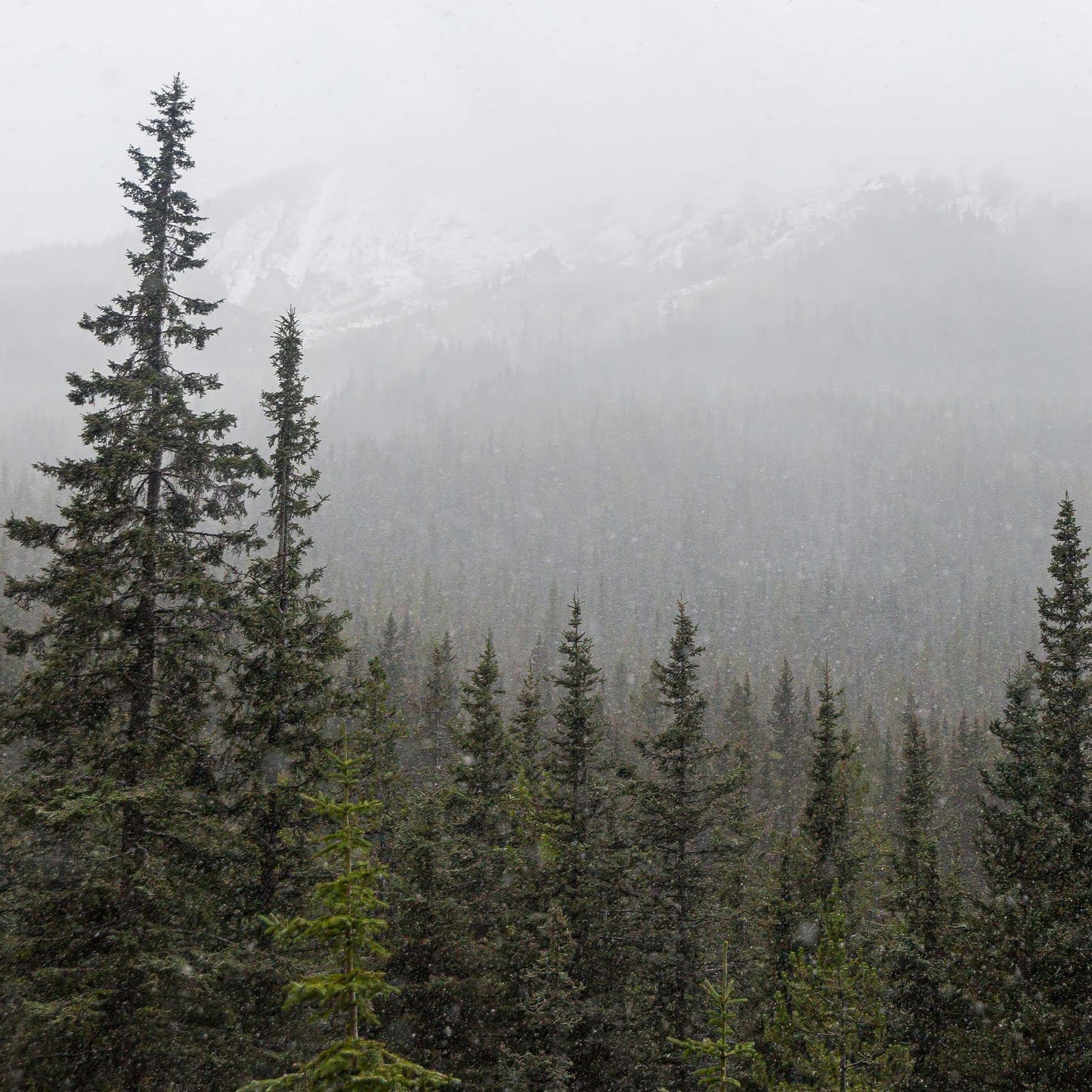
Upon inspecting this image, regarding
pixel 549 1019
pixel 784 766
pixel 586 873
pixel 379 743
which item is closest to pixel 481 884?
pixel 586 873

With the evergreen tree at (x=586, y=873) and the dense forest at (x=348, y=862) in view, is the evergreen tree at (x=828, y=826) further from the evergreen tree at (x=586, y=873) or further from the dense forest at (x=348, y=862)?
the evergreen tree at (x=586, y=873)

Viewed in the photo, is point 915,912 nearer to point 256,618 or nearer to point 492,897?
point 492,897

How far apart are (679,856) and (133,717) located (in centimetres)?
1397

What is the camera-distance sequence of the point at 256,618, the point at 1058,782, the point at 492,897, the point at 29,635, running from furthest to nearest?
the point at 492,897, the point at 1058,782, the point at 256,618, the point at 29,635

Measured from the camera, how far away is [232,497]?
43.7 feet

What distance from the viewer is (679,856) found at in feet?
65.3

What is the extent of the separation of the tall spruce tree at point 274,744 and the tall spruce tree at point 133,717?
0.69 meters

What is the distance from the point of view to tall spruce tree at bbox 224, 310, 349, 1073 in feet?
43.4

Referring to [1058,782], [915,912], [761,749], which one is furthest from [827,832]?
[761,749]

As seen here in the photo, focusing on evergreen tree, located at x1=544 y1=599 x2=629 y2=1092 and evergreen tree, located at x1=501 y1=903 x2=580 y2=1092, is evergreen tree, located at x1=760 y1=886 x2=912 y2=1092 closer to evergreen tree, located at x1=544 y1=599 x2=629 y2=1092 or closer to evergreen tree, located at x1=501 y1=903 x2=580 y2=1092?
evergreen tree, located at x1=544 y1=599 x2=629 y2=1092

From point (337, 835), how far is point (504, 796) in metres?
16.7

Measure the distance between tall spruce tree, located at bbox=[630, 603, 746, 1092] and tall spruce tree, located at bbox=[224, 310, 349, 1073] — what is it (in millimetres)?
9142

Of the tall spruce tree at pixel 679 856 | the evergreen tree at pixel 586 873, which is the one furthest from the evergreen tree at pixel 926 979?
the evergreen tree at pixel 586 873

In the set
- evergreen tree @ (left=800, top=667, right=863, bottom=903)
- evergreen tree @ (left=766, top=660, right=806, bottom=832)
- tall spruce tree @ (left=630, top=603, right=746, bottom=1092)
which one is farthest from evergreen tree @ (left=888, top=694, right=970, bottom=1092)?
evergreen tree @ (left=766, top=660, right=806, bottom=832)
